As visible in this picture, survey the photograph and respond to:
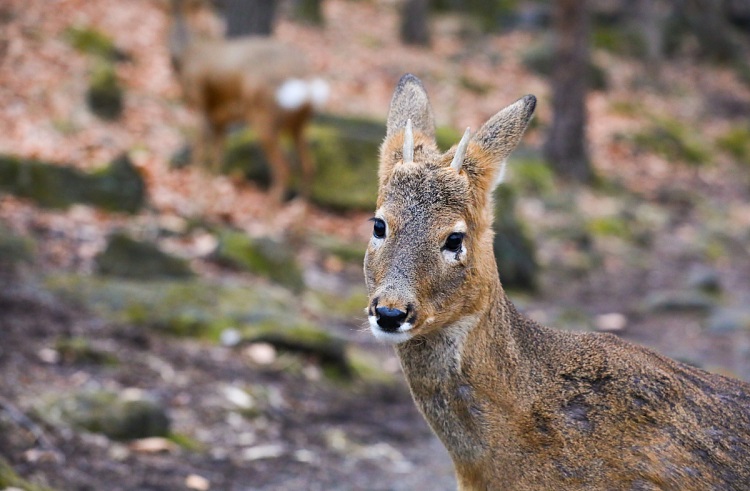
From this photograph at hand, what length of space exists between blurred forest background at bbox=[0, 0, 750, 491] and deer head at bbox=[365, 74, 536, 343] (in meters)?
1.75

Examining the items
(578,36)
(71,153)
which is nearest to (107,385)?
(71,153)

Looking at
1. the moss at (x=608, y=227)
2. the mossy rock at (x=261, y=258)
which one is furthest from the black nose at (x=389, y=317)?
the moss at (x=608, y=227)

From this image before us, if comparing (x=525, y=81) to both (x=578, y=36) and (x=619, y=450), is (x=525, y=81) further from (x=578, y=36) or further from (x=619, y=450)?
(x=619, y=450)

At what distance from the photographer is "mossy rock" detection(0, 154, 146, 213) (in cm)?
988

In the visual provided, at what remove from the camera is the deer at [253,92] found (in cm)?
1219

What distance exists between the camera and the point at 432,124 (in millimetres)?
4449

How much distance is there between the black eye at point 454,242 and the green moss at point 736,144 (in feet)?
61.6

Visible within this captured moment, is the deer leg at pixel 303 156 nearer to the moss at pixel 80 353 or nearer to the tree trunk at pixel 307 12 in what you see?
the moss at pixel 80 353

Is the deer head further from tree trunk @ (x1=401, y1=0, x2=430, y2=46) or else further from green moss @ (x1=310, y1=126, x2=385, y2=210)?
tree trunk @ (x1=401, y1=0, x2=430, y2=46)

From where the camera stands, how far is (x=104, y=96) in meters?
14.3

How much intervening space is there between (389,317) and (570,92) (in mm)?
13945

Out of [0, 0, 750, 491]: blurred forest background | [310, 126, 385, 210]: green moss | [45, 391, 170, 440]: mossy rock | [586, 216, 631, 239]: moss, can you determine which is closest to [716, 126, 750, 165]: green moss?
[0, 0, 750, 491]: blurred forest background

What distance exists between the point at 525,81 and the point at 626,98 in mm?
2354

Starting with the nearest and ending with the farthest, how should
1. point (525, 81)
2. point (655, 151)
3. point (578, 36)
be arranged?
point (578, 36), point (655, 151), point (525, 81)
